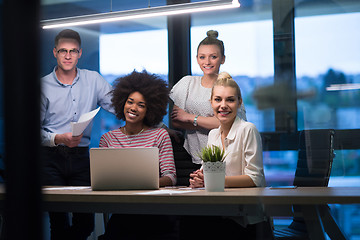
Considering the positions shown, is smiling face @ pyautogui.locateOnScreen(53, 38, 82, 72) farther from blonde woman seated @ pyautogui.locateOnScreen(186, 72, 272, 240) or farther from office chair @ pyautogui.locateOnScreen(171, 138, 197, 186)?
blonde woman seated @ pyautogui.locateOnScreen(186, 72, 272, 240)

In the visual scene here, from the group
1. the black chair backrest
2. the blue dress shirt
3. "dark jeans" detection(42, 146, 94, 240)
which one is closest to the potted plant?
the black chair backrest

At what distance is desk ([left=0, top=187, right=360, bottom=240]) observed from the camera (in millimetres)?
1509

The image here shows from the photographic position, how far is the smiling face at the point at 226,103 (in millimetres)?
2076

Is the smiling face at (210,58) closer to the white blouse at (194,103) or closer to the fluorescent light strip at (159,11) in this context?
the white blouse at (194,103)

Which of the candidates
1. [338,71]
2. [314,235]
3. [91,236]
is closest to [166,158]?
[91,236]

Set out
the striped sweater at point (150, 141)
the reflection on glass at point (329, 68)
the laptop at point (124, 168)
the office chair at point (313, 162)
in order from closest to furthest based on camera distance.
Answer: the laptop at point (124, 168)
the office chair at point (313, 162)
the striped sweater at point (150, 141)
the reflection on glass at point (329, 68)

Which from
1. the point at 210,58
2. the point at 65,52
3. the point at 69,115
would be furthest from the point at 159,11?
the point at 69,115

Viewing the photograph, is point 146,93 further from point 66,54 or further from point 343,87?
point 343,87

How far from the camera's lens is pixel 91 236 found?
8.30 ft

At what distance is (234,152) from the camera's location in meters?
2.02

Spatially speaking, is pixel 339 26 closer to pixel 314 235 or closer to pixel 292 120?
pixel 292 120

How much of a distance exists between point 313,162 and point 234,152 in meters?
0.58

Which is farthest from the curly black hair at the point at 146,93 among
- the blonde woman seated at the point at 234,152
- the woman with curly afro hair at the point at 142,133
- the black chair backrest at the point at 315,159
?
the black chair backrest at the point at 315,159

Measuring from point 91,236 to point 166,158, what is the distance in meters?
0.68
